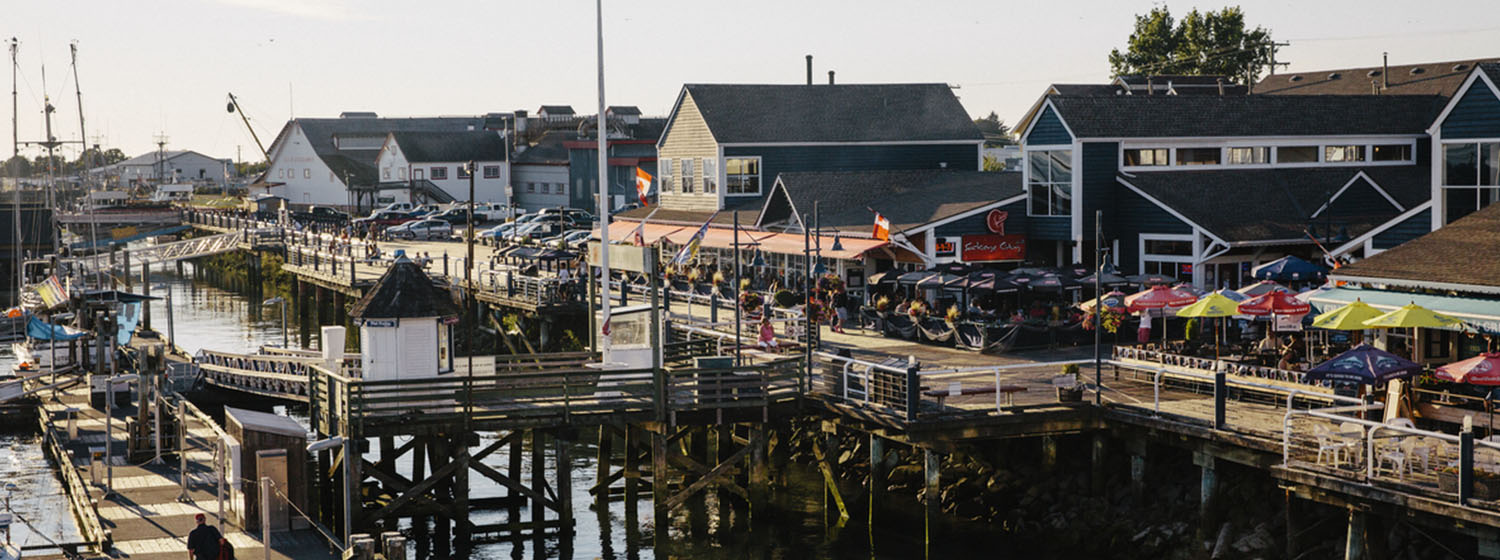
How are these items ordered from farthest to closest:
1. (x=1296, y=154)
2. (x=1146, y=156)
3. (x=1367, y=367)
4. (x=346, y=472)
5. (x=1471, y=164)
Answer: (x=1296, y=154) → (x=1146, y=156) → (x=1471, y=164) → (x=346, y=472) → (x=1367, y=367)

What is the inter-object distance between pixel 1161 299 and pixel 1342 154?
18117mm

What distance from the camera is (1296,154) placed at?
49000 mm

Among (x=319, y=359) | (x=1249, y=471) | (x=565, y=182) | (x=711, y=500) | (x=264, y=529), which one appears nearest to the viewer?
(x=264, y=529)

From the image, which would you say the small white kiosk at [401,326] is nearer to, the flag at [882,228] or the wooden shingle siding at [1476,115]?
the flag at [882,228]

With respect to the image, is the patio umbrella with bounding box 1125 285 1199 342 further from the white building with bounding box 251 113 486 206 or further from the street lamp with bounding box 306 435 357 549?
the white building with bounding box 251 113 486 206

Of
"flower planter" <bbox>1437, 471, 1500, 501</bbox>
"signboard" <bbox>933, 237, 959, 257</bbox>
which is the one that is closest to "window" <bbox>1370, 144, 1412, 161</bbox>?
"signboard" <bbox>933, 237, 959, 257</bbox>

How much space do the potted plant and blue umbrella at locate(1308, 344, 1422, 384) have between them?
461cm

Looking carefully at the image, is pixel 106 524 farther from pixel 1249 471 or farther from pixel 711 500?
pixel 1249 471

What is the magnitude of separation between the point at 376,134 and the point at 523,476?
11068 cm

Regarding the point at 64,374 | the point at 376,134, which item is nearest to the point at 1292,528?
the point at 64,374

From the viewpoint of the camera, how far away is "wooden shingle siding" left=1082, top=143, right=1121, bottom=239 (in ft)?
153

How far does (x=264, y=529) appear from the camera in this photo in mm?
24125

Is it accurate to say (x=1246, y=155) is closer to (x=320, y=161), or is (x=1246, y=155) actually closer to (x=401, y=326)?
(x=401, y=326)

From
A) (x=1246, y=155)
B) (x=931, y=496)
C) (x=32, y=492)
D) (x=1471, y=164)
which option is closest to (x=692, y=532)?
(x=931, y=496)
